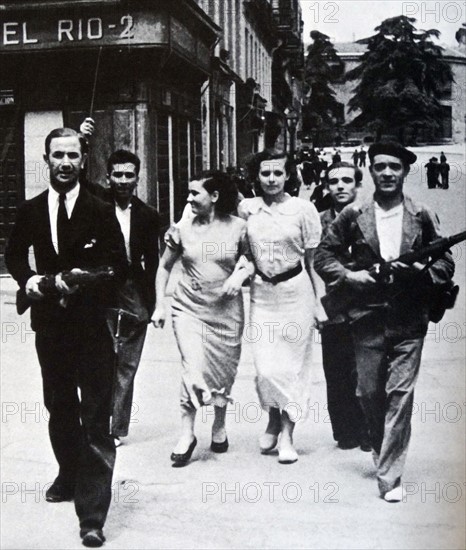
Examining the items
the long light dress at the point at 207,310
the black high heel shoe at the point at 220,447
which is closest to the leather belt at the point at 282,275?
the long light dress at the point at 207,310

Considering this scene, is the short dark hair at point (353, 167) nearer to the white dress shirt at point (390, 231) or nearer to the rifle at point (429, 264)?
the white dress shirt at point (390, 231)

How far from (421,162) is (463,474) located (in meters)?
1.25

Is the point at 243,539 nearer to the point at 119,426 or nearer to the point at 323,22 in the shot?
the point at 119,426

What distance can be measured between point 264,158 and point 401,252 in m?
0.67

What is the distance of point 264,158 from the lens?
3793 mm

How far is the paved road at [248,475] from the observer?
11.8ft

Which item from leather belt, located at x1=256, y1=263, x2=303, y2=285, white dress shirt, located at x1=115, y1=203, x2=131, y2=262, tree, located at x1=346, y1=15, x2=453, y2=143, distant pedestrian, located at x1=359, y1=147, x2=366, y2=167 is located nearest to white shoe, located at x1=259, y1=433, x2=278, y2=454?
leather belt, located at x1=256, y1=263, x2=303, y2=285

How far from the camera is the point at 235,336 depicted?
4027 millimetres

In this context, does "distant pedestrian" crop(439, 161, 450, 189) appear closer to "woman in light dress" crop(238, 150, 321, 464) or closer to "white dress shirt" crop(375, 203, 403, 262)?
"white dress shirt" crop(375, 203, 403, 262)

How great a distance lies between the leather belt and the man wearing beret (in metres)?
0.17

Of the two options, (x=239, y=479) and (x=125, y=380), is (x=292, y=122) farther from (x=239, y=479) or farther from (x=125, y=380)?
(x=239, y=479)

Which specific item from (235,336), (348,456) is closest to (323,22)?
(235,336)

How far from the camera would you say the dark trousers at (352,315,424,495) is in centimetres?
364

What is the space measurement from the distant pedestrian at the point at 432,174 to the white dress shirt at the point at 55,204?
1.34 metres
